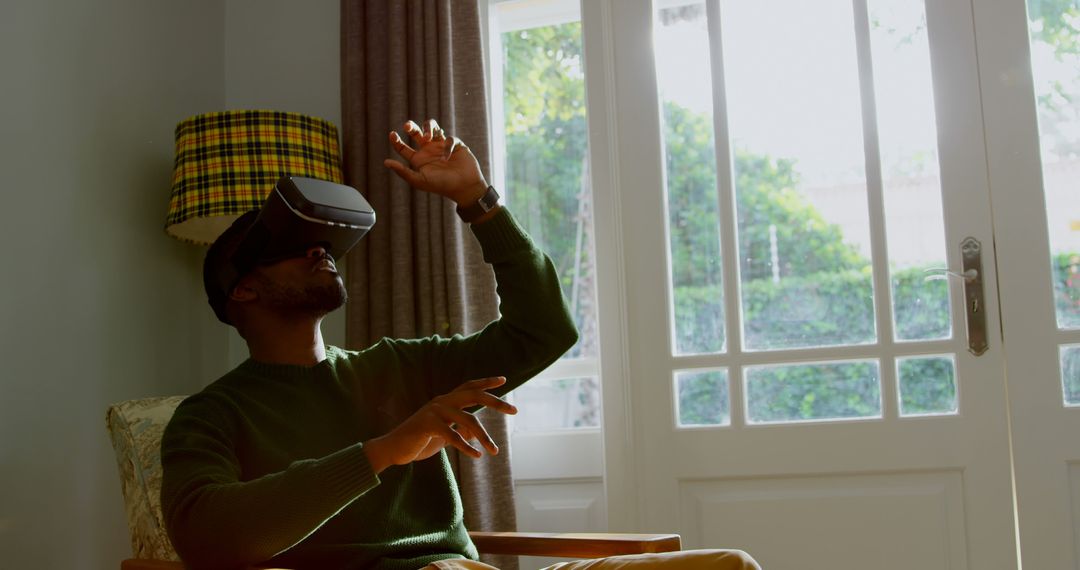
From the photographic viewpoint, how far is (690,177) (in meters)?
2.61

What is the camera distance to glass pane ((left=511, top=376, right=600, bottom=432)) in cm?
277

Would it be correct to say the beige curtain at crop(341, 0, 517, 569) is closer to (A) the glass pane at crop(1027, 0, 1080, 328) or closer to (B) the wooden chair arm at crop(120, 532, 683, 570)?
(B) the wooden chair arm at crop(120, 532, 683, 570)

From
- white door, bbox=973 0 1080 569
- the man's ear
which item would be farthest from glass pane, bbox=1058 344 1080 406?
the man's ear

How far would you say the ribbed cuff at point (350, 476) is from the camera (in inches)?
54.1

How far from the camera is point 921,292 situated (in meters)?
2.45

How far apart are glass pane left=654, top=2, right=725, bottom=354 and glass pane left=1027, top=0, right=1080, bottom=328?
0.79 meters

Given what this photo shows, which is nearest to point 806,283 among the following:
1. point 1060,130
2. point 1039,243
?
point 1039,243

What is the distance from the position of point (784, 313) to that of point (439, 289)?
88cm

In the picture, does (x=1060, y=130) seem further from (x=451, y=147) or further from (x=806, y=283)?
(x=451, y=147)

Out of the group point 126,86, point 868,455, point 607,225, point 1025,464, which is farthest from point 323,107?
point 1025,464

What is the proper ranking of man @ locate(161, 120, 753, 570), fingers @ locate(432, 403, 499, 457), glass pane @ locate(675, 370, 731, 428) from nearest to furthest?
fingers @ locate(432, 403, 499, 457) → man @ locate(161, 120, 753, 570) → glass pane @ locate(675, 370, 731, 428)

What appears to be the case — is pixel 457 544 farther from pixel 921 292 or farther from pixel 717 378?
pixel 921 292

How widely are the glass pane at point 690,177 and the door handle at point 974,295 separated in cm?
58

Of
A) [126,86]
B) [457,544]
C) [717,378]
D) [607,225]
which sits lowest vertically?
[457,544]
